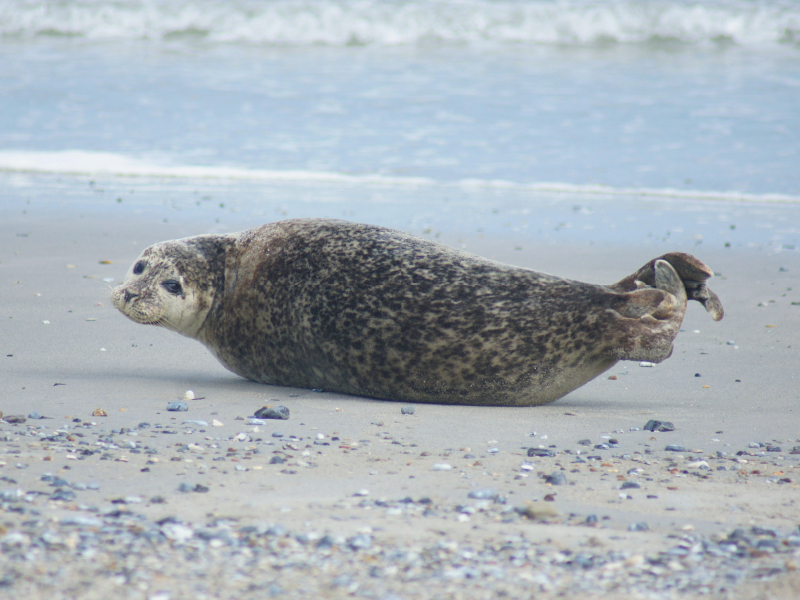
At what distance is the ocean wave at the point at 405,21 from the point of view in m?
21.6

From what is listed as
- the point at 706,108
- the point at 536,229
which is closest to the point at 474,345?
the point at 536,229

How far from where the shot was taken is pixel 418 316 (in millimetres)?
3811

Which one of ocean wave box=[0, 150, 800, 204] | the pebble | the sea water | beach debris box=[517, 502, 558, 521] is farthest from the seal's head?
ocean wave box=[0, 150, 800, 204]

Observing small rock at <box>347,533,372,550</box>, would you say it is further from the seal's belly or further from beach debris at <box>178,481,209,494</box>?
the seal's belly

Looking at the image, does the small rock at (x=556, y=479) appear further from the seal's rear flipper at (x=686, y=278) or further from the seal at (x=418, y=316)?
the seal's rear flipper at (x=686, y=278)

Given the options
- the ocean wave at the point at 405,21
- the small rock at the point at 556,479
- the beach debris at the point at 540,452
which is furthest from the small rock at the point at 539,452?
the ocean wave at the point at 405,21

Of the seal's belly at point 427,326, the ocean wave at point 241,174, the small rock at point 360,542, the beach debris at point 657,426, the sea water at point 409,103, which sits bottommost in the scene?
the small rock at point 360,542

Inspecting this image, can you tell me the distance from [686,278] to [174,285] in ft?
7.53

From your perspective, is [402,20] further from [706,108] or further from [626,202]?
[626,202]

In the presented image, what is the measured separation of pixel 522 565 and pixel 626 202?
8.29 metres

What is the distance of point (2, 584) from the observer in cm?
181

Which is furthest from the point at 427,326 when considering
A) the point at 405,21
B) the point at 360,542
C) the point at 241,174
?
the point at 405,21

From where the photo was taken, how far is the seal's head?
4250 mm

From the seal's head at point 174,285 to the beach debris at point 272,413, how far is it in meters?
0.99
